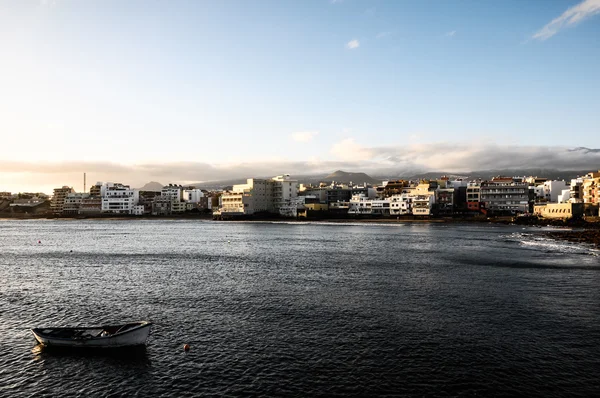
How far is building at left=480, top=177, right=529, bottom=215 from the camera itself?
507 ft

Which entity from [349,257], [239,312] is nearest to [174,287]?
[239,312]

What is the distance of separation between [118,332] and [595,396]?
23.0 metres

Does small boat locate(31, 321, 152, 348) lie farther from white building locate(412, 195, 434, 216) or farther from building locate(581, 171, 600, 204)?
white building locate(412, 195, 434, 216)

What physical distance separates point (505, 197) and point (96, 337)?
16073cm

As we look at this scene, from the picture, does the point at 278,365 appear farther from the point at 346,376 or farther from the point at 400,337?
the point at 400,337

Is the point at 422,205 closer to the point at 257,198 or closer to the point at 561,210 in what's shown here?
the point at 561,210

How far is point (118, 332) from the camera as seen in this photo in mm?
22906

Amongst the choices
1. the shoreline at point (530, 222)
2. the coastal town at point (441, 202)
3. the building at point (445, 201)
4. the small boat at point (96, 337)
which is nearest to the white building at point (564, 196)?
the coastal town at point (441, 202)

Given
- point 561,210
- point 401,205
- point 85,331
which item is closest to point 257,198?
point 401,205

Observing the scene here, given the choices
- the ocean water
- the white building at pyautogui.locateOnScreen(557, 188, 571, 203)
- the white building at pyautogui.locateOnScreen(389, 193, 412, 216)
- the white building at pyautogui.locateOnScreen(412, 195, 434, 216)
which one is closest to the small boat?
the ocean water

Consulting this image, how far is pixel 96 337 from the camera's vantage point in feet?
75.0

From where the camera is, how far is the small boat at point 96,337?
74.8 feet

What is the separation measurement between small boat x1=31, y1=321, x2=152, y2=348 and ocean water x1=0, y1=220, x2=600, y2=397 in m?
0.59

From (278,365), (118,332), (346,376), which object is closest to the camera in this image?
(346,376)
